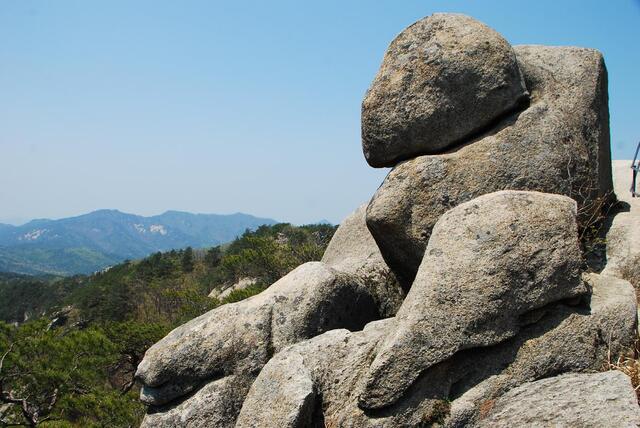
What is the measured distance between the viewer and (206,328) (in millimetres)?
9836

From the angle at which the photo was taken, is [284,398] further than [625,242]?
No

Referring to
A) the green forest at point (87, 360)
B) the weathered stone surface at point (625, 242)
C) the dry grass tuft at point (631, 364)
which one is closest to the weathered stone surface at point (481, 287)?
the dry grass tuft at point (631, 364)

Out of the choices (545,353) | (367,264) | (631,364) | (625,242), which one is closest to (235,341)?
(367,264)

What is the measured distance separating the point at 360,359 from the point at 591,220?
506cm

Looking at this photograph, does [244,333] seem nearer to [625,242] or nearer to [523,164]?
[523,164]

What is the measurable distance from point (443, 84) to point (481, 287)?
12.8ft

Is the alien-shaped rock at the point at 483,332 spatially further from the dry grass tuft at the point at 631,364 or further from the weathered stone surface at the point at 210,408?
the weathered stone surface at the point at 210,408

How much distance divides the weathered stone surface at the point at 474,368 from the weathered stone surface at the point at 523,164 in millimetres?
2084

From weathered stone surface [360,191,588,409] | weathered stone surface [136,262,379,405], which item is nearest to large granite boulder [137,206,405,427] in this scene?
weathered stone surface [136,262,379,405]

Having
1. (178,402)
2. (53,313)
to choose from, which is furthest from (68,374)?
(53,313)

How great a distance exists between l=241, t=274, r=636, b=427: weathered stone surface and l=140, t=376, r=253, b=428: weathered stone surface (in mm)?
1076

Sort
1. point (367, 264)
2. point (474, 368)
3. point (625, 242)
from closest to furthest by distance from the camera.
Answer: point (474, 368), point (625, 242), point (367, 264)

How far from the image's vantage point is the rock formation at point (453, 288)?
7.37 metres

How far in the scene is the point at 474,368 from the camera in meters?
7.52
